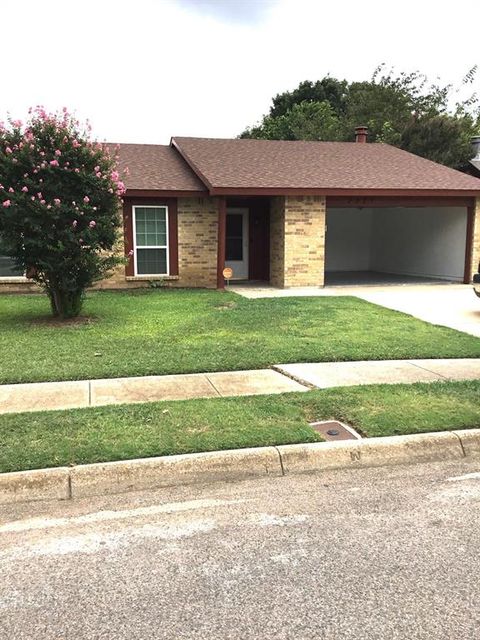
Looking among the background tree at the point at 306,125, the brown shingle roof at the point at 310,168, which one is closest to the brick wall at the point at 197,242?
the brown shingle roof at the point at 310,168

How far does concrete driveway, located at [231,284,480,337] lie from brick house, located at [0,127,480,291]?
87 centimetres

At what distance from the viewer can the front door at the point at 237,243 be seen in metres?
17.2

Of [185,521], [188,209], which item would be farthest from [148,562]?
[188,209]

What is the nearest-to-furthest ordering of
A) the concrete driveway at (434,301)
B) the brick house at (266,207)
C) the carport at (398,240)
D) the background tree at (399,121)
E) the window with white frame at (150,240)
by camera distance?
the concrete driveway at (434,301)
the brick house at (266,207)
the window with white frame at (150,240)
the carport at (398,240)
the background tree at (399,121)

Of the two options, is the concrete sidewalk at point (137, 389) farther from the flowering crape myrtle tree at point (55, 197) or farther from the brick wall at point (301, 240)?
the brick wall at point (301, 240)

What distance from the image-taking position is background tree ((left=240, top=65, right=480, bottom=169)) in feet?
93.5

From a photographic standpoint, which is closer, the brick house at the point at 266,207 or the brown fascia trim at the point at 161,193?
the brown fascia trim at the point at 161,193

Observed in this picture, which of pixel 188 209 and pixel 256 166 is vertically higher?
pixel 256 166

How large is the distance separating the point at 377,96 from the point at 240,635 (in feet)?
112

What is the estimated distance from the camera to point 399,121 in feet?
103

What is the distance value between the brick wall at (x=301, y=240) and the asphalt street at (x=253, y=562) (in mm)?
11247

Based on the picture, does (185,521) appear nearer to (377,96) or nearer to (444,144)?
(444,144)

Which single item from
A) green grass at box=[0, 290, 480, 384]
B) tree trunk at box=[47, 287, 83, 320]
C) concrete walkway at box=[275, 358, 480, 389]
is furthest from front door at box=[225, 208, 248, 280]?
concrete walkway at box=[275, 358, 480, 389]

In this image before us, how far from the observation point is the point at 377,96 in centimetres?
3262
